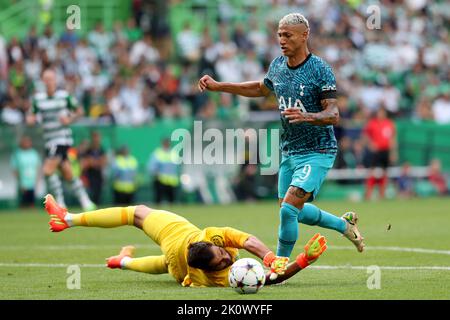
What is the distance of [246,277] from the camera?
941 cm

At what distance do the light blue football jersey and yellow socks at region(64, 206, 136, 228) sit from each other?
1744 millimetres

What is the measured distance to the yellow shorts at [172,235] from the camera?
10.1 meters

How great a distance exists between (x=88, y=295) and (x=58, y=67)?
17.8m

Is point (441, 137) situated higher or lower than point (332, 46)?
lower

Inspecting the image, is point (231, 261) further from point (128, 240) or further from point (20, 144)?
point (20, 144)

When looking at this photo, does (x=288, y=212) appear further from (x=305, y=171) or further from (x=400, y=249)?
(x=400, y=249)

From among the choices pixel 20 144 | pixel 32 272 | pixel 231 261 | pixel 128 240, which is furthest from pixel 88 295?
pixel 20 144

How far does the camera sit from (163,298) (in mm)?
9117

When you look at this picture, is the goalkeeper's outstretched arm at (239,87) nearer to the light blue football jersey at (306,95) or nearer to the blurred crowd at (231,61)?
the light blue football jersey at (306,95)

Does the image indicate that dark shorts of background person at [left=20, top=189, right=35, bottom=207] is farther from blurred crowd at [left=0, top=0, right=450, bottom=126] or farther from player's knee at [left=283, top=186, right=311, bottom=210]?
player's knee at [left=283, top=186, right=311, bottom=210]

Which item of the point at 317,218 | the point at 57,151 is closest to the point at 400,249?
the point at 317,218

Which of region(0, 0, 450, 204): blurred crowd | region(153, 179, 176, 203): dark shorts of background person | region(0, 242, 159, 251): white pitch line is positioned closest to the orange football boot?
region(0, 242, 159, 251): white pitch line
